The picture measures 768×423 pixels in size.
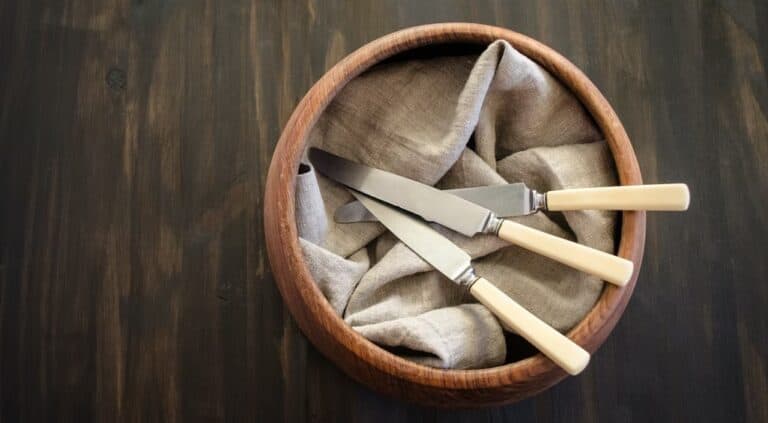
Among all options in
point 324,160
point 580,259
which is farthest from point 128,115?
point 580,259

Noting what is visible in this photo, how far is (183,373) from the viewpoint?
0.52 meters

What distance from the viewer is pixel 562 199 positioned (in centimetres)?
40

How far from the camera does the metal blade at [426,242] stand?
405mm

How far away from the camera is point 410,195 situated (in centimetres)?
44

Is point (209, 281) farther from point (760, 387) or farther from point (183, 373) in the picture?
point (760, 387)

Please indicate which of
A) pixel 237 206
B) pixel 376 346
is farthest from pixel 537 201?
pixel 237 206

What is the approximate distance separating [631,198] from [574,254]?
0.04 m

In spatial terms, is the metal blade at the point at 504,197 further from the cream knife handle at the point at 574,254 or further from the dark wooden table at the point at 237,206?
the dark wooden table at the point at 237,206

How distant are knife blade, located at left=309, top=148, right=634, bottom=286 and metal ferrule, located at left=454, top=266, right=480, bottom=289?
0.03 m

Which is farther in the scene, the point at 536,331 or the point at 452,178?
the point at 452,178

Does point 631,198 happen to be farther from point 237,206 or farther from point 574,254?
point 237,206

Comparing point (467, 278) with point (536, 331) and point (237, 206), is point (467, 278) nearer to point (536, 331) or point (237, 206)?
point (536, 331)

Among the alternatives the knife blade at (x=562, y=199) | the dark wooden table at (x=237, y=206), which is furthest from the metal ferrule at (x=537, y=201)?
the dark wooden table at (x=237, y=206)

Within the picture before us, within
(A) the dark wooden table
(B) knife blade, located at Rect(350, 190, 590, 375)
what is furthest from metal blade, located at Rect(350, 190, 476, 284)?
(A) the dark wooden table
